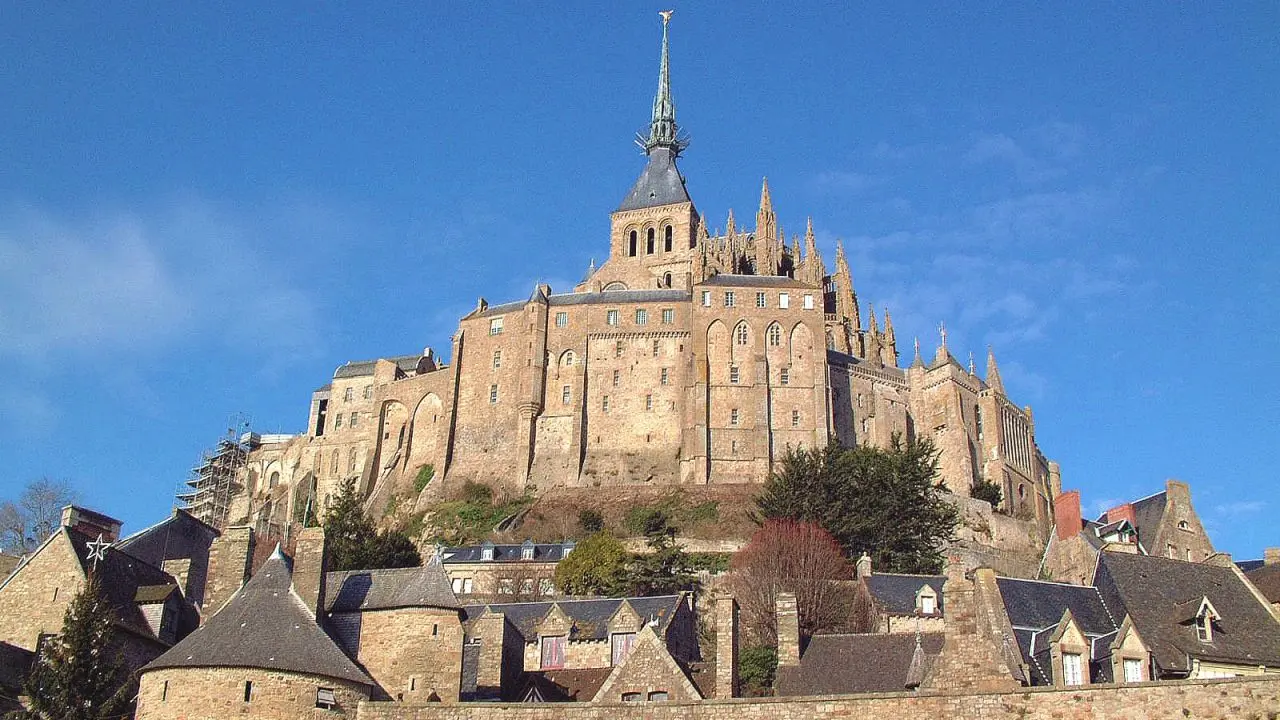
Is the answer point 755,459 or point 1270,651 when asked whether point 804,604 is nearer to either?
point 1270,651

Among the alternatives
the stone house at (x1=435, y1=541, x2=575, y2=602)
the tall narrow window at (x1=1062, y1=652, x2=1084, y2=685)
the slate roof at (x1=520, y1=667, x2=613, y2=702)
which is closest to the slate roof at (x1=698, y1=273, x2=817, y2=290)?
the stone house at (x1=435, y1=541, x2=575, y2=602)

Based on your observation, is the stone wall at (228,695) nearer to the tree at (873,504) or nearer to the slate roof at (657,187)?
the tree at (873,504)

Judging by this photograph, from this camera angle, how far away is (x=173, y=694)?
96.5 feet

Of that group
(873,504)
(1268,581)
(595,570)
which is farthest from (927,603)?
(595,570)

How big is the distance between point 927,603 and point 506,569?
2438 centimetres

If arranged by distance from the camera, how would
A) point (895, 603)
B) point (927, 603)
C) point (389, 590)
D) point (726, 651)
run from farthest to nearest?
point (895, 603)
point (927, 603)
point (389, 590)
point (726, 651)

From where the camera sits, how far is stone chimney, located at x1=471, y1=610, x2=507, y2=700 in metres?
33.8

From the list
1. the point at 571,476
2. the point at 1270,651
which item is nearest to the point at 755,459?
the point at 571,476

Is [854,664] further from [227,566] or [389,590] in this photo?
[227,566]

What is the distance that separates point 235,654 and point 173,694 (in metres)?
1.52

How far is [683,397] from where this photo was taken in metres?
86.6

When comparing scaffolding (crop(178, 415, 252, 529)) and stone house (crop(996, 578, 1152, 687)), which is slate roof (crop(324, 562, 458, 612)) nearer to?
stone house (crop(996, 578, 1152, 687))

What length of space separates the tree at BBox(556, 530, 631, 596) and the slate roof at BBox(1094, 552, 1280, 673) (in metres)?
24.7

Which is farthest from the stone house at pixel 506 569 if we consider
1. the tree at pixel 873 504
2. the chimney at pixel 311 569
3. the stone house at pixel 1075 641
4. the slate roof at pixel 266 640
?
the stone house at pixel 1075 641
